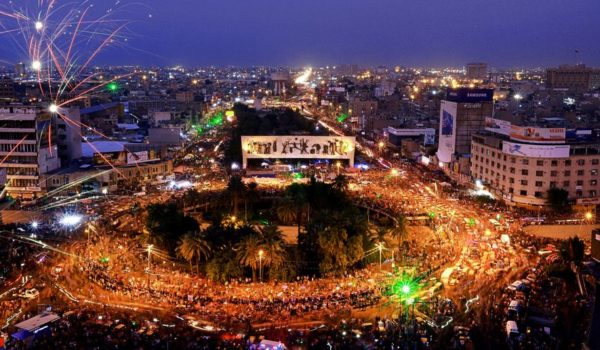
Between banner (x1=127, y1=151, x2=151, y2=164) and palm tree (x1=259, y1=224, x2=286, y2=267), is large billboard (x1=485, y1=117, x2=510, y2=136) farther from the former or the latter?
banner (x1=127, y1=151, x2=151, y2=164)

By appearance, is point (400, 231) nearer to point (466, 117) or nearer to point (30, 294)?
point (30, 294)

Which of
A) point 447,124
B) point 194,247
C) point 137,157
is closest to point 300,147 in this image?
point 447,124

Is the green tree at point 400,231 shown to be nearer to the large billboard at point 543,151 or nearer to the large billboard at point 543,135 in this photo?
the large billboard at point 543,151

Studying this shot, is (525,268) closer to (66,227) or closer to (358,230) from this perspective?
(358,230)

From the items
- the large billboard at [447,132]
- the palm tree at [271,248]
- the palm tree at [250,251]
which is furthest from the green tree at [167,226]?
the large billboard at [447,132]

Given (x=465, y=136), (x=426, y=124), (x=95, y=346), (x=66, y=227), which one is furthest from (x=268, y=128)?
(x=95, y=346)
